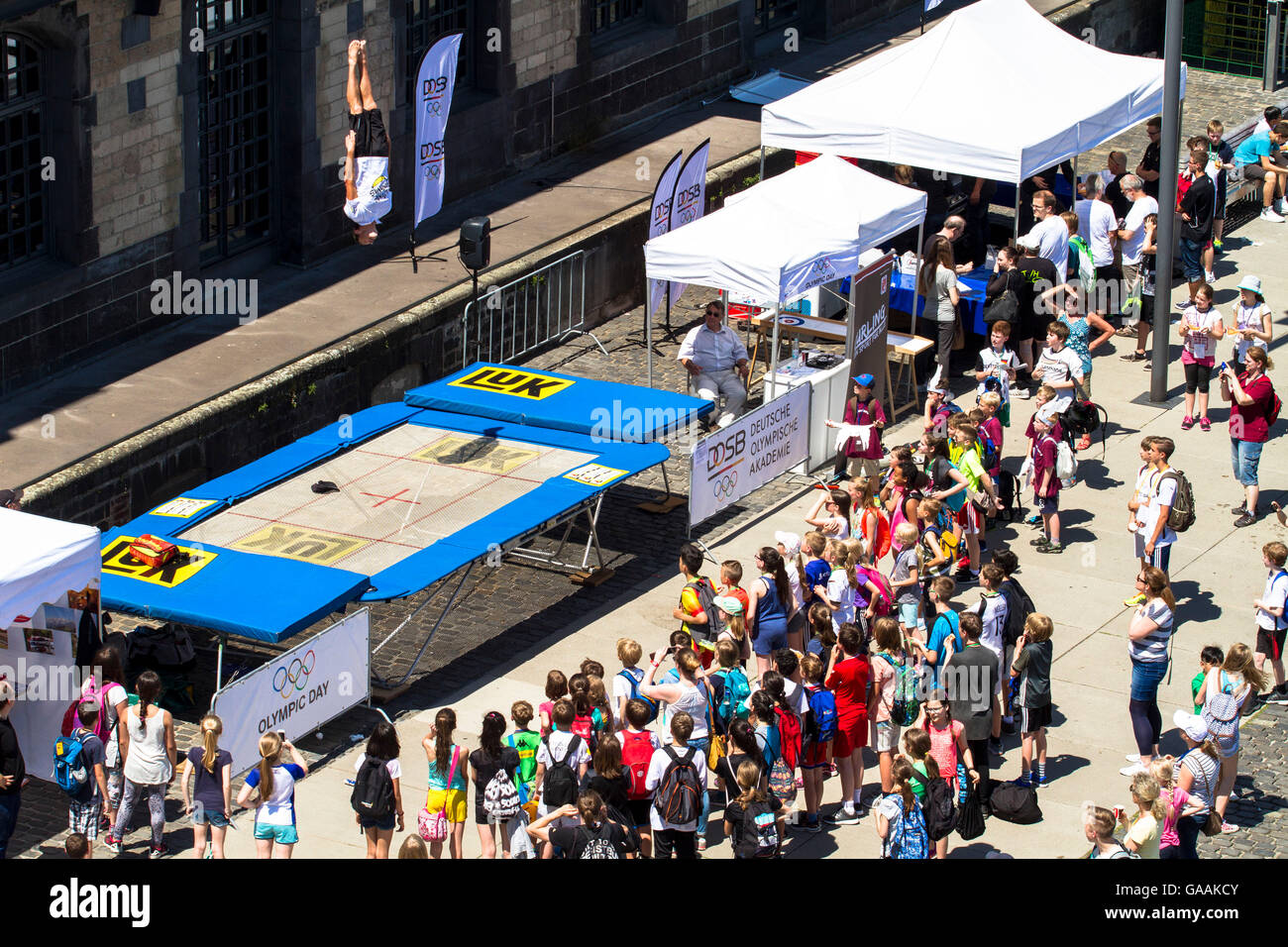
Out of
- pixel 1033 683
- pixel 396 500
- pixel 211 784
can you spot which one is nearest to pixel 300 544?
pixel 396 500

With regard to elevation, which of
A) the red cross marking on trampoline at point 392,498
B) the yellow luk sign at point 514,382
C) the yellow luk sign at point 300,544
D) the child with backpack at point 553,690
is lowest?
the red cross marking on trampoline at point 392,498

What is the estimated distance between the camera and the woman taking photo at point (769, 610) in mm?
15414

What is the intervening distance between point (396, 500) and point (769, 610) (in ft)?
12.0

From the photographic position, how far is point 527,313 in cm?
2297

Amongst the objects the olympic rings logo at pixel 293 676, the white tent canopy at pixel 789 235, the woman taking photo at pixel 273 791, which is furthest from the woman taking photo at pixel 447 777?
the white tent canopy at pixel 789 235

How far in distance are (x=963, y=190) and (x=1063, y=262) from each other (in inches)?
111

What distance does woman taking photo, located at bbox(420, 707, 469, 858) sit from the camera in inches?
512

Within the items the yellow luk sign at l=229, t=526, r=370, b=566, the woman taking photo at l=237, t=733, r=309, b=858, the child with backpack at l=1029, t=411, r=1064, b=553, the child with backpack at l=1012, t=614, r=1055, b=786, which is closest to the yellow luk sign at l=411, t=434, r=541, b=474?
the yellow luk sign at l=229, t=526, r=370, b=566

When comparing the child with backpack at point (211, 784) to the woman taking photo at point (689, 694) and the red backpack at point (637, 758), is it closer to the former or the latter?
the red backpack at point (637, 758)

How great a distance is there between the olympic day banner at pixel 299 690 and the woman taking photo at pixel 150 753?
0.39 m

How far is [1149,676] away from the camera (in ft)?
48.6

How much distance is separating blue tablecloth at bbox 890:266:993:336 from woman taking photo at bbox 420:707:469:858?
1056 cm

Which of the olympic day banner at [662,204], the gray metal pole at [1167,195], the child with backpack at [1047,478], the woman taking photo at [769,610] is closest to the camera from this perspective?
the woman taking photo at [769,610]

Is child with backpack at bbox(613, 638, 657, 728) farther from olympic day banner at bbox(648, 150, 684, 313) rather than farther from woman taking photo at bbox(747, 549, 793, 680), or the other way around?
olympic day banner at bbox(648, 150, 684, 313)
